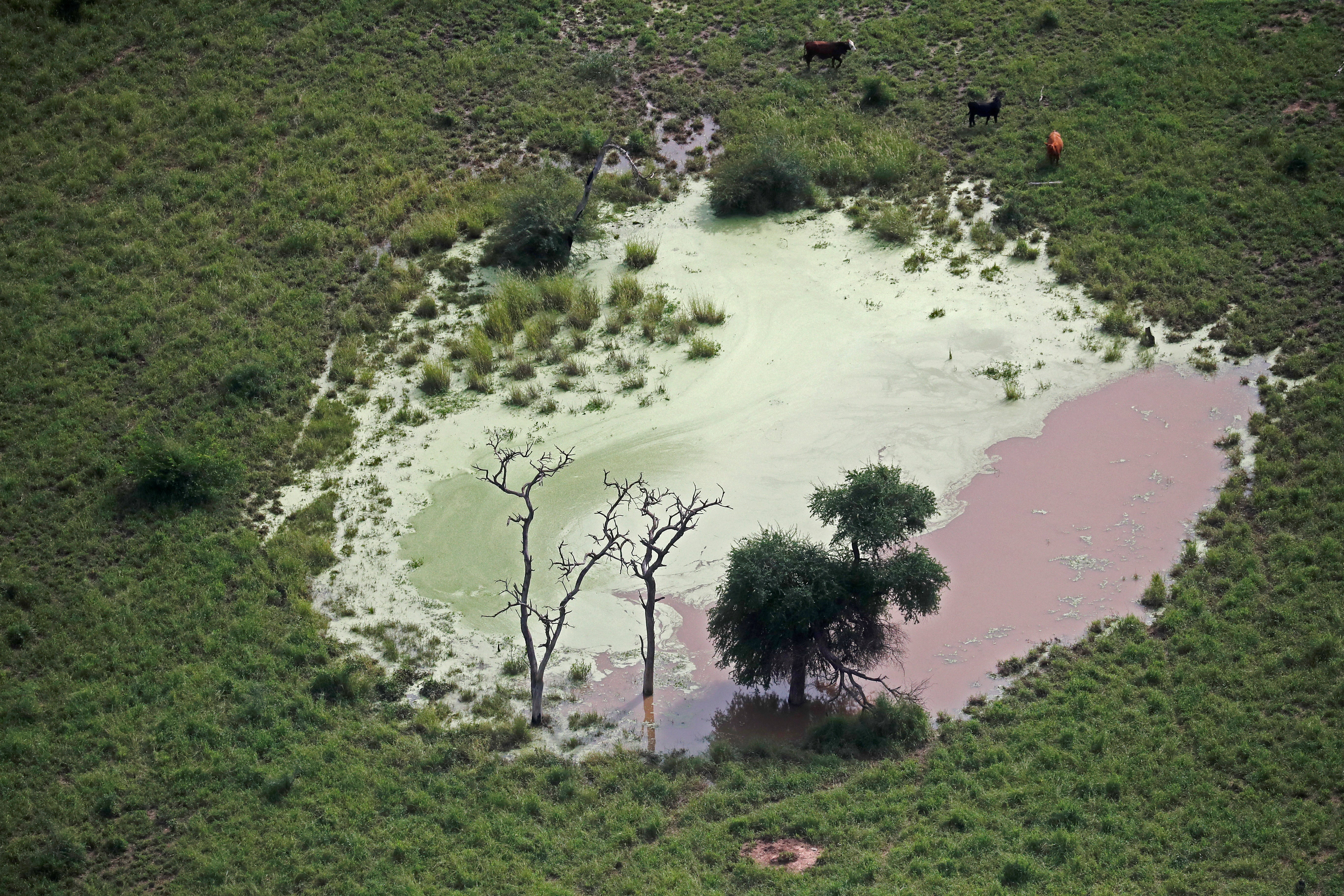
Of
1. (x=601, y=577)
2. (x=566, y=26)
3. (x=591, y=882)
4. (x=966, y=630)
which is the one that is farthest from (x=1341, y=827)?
(x=566, y=26)

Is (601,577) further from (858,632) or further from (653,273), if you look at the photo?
(653,273)

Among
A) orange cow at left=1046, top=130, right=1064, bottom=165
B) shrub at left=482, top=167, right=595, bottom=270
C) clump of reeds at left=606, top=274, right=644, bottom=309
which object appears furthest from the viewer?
orange cow at left=1046, top=130, right=1064, bottom=165

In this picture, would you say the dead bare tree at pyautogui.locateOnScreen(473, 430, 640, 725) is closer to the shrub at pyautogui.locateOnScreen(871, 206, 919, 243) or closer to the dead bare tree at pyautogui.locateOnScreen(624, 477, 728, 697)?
the dead bare tree at pyautogui.locateOnScreen(624, 477, 728, 697)

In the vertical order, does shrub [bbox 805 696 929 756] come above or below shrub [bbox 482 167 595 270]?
below

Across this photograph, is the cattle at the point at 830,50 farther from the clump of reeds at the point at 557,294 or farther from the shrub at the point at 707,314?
the clump of reeds at the point at 557,294

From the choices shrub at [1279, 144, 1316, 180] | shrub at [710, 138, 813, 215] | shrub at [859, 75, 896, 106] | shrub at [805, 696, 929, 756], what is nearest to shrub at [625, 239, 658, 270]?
shrub at [710, 138, 813, 215]

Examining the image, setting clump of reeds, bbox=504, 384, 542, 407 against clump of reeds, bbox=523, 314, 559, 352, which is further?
clump of reeds, bbox=523, 314, 559, 352
